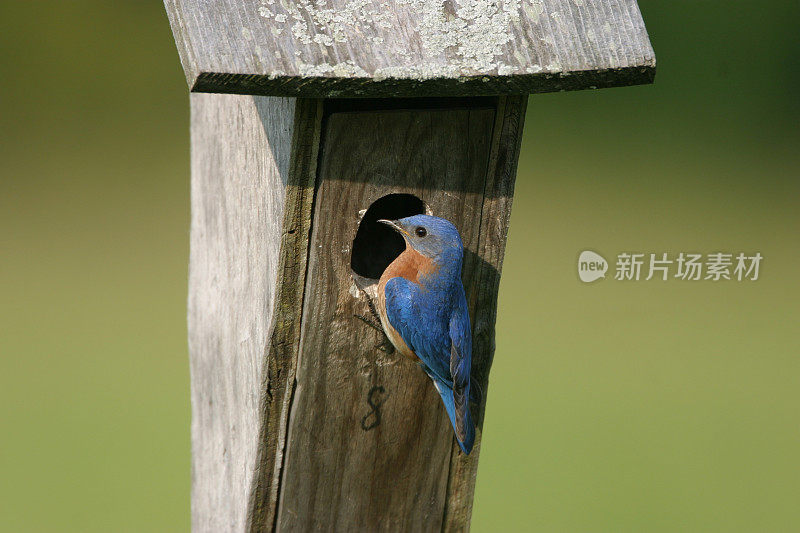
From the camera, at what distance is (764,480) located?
5594 millimetres

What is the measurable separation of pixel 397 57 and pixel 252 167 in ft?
2.29

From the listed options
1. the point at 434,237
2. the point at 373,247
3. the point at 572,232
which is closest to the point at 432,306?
the point at 434,237

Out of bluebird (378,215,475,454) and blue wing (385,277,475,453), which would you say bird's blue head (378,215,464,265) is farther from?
blue wing (385,277,475,453)

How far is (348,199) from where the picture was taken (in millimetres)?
2455

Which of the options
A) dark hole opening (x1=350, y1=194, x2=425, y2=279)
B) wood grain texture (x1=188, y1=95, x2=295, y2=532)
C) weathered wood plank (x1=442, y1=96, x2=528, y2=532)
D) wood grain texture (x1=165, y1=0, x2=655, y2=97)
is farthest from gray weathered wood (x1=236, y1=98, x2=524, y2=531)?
dark hole opening (x1=350, y1=194, x2=425, y2=279)

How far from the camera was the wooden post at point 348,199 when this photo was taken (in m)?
2.14

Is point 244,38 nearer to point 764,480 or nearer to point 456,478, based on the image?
point 456,478

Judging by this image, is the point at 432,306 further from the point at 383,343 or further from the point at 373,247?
the point at 373,247

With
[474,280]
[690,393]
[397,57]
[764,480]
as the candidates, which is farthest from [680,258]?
[397,57]

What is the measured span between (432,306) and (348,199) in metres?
0.34

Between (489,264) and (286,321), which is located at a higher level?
(489,264)

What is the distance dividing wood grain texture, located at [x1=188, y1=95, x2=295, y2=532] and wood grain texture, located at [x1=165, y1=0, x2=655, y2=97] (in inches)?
10.1

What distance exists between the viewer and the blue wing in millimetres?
2533

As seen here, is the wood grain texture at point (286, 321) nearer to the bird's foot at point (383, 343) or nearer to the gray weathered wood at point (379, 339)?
the gray weathered wood at point (379, 339)
